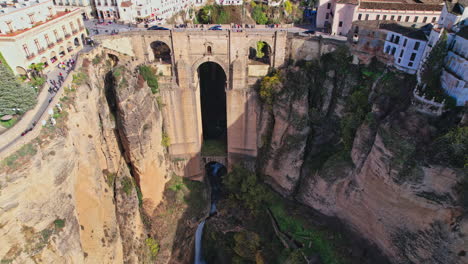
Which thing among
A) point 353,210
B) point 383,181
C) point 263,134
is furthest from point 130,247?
point 383,181

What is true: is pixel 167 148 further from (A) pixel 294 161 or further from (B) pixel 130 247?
(A) pixel 294 161

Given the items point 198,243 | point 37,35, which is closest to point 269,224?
point 198,243

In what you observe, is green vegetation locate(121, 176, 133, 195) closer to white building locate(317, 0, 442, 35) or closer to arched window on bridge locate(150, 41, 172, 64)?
arched window on bridge locate(150, 41, 172, 64)

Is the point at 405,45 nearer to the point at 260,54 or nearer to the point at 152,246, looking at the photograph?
the point at 260,54

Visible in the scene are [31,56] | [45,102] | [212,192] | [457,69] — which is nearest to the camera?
[457,69]

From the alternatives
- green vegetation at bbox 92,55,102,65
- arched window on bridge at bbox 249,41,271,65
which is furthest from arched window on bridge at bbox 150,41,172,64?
arched window on bridge at bbox 249,41,271,65

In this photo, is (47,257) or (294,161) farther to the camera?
(294,161)
